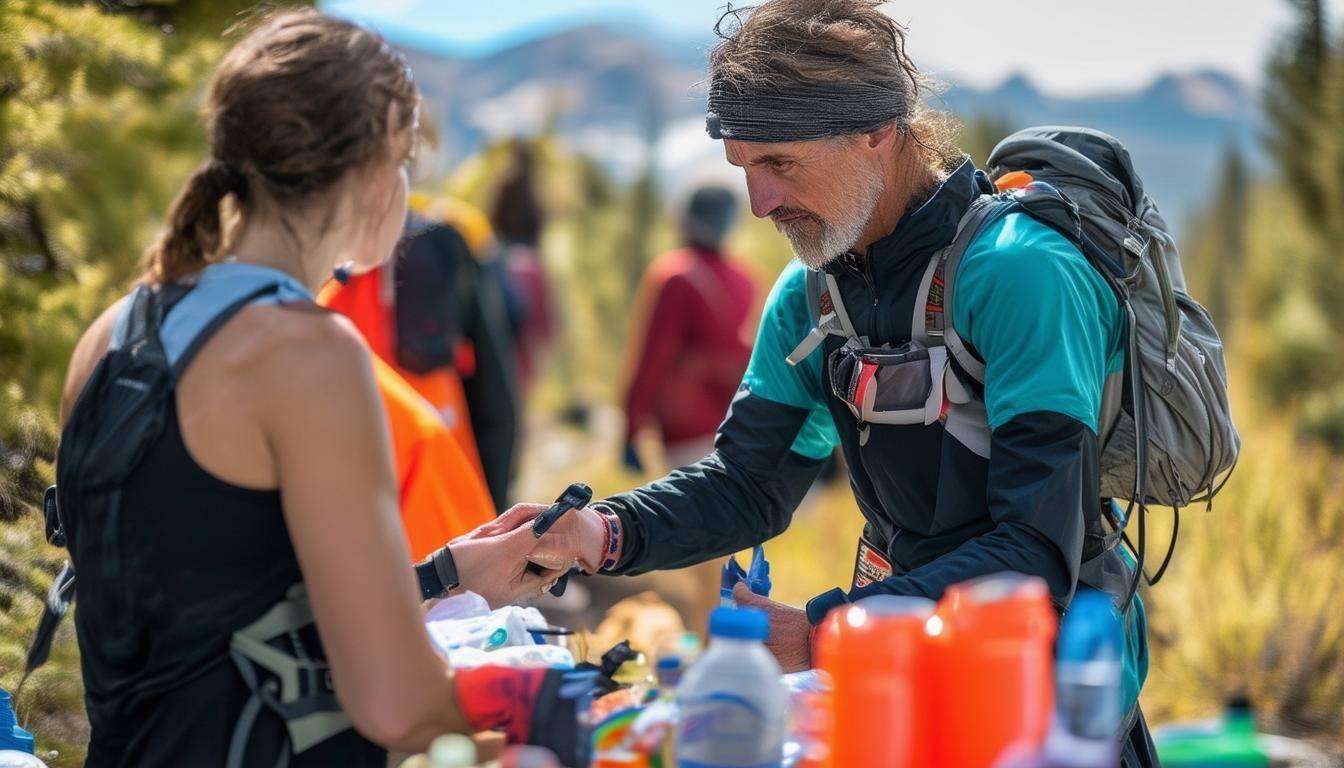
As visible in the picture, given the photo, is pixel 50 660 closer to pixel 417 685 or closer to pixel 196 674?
pixel 196 674

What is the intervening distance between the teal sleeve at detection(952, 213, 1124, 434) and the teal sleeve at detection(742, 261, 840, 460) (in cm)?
43

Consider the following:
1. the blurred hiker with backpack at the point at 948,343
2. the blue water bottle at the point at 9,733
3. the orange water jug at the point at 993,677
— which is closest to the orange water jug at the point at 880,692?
the orange water jug at the point at 993,677

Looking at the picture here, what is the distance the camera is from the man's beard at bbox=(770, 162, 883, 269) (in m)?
2.46

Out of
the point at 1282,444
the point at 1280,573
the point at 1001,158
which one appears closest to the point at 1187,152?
the point at 1282,444

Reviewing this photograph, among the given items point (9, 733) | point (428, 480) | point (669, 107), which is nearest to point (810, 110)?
point (428, 480)

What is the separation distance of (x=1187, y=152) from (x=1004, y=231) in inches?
1083

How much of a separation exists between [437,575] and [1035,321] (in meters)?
1.10

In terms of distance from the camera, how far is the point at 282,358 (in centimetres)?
174

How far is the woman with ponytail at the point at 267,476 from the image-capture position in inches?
68.5

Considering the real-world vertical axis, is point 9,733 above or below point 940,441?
below

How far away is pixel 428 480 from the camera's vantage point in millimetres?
3494

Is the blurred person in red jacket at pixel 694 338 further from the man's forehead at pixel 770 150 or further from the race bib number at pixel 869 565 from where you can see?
the man's forehead at pixel 770 150

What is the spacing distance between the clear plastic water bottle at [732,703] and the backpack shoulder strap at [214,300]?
2.36ft

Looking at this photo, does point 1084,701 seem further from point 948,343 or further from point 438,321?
point 438,321
